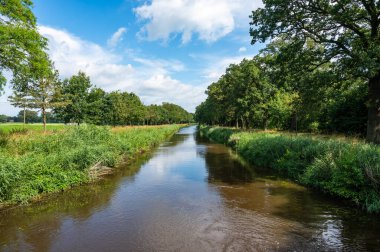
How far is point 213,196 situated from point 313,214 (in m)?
4.33

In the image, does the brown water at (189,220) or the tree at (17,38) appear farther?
the tree at (17,38)

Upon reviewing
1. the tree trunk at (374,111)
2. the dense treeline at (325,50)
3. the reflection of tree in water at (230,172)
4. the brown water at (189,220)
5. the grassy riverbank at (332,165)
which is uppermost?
the dense treeline at (325,50)

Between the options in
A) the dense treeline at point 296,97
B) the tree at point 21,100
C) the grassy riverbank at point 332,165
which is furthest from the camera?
the tree at point 21,100

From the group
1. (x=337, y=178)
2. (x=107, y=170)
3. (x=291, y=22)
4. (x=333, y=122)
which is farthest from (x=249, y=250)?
(x=333, y=122)

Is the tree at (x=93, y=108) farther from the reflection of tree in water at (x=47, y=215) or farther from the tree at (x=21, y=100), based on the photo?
the reflection of tree in water at (x=47, y=215)

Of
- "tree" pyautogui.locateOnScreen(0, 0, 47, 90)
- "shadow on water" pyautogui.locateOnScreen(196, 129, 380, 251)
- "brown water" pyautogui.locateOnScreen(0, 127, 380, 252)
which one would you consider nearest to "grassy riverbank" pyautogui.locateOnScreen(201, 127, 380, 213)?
"shadow on water" pyautogui.locateOnScreen(196, 129, 380, 251)

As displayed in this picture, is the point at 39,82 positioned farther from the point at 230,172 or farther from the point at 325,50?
the point at 325,50

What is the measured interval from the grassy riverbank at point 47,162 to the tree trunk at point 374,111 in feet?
52.6

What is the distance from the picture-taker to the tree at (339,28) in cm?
1493

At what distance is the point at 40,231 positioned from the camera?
8664mm

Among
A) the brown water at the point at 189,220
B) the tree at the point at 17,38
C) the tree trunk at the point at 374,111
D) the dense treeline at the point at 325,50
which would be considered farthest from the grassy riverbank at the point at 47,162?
the tree trunk at the point at 374,111

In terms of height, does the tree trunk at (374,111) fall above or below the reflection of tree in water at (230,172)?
above

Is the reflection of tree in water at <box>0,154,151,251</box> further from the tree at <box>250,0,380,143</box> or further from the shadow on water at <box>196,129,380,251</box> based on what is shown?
the tree at <box>250,0,380,143</box>

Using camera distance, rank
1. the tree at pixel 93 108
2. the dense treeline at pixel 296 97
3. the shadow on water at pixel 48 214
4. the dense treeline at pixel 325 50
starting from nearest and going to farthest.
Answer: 1. the shadow on water at pixel 48 214
2. the dense treeline at pixel 325 50
3. the dense treeline at pixel 296 97
4. the tree at pixel 93 108
